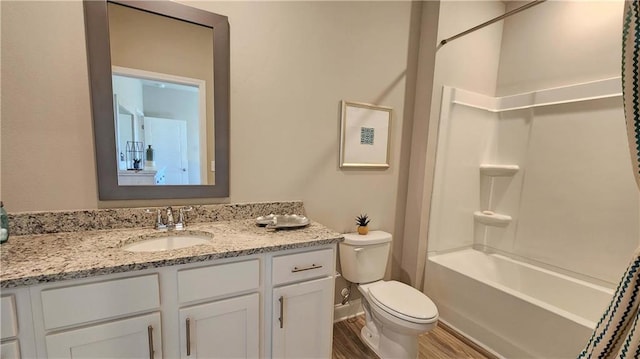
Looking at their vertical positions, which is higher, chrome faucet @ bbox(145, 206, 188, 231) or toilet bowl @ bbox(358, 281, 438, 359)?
chrome faucet @ bbox(145, 206, 188, 231)

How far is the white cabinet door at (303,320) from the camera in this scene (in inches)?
49.7

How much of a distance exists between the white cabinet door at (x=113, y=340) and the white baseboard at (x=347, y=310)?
50.3 inches

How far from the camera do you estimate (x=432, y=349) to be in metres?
1.80

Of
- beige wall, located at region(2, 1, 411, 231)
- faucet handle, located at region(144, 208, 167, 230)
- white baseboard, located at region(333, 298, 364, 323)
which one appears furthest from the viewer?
white baseboard, located at region(333, 298, 364, 323)

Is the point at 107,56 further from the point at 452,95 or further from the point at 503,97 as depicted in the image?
the point at 503,97

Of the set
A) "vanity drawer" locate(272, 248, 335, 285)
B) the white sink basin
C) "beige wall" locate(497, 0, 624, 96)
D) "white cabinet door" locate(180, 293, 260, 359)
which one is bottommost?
"white cabinet door" locate(180, 293, 260, 359)

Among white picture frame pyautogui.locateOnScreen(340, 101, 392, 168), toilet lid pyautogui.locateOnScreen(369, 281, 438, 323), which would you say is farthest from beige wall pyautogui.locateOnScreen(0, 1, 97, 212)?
toilet lid pyautogui.locateOnScreen(369, 281, 438, 323)

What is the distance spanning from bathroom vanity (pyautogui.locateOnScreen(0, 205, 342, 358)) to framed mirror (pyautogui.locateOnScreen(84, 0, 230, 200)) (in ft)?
0.88

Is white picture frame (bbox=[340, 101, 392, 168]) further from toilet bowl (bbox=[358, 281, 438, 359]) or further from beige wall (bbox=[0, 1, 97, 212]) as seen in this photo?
beige wall (bbox=[0, 1, 97, 212])

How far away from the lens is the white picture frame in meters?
1.90

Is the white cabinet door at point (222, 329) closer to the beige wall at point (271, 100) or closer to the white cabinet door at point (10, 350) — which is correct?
the white cabinet door at point (10, 350)

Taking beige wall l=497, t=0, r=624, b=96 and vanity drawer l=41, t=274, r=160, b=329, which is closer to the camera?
vanity drawer l=41, t=274, r=160, b=329

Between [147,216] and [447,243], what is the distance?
2.21 m

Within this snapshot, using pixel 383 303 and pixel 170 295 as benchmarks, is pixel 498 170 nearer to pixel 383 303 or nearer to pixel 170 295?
pixel 383 303
